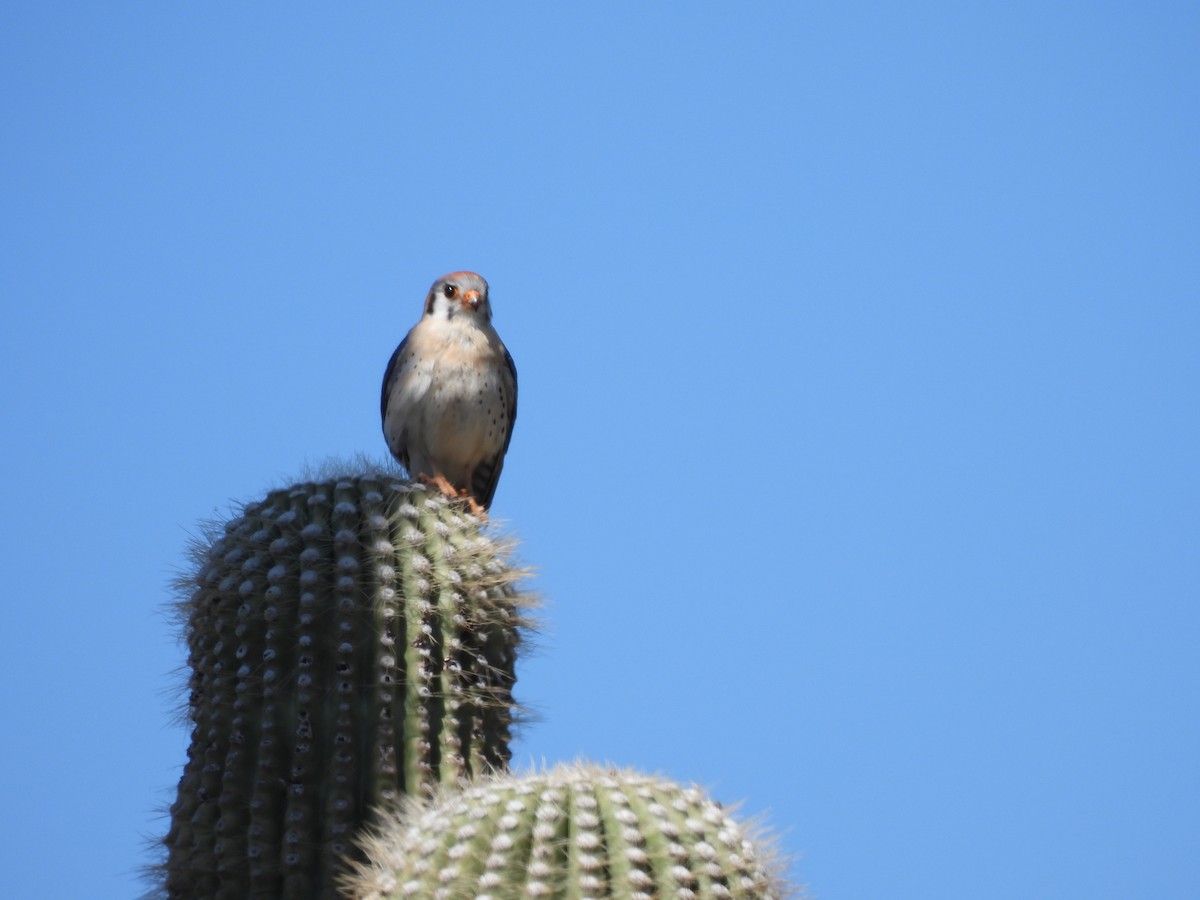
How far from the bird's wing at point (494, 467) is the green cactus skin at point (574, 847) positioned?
13.2 feet

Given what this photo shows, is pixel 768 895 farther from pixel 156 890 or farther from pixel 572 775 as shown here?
pixel 156 890

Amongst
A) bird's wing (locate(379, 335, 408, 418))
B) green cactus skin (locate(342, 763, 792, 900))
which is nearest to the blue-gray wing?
bird's wing (locate(379, 335, 408, 418))

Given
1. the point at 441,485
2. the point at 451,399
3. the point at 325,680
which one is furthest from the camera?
the point at 451,399

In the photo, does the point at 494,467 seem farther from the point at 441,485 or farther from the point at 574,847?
the point at 574,847

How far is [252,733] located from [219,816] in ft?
0.81

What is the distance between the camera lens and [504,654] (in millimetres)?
4918

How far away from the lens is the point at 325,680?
4.46 m

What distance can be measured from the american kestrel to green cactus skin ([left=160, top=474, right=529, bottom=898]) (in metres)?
2.34

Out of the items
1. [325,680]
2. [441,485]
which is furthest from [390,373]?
[325,680]

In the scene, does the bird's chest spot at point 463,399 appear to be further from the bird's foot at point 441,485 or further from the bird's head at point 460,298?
the bird's foot at point 441,485

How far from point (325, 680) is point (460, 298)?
11.2 ft

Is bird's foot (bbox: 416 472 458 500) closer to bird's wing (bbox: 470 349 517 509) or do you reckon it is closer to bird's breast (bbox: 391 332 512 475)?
bird's breast (bbox: 391 332 512 475)

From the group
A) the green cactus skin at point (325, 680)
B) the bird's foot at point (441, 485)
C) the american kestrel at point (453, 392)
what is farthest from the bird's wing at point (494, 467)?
the green cactus skin at point (325, 680)

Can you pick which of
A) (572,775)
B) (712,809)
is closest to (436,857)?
(572,775)
